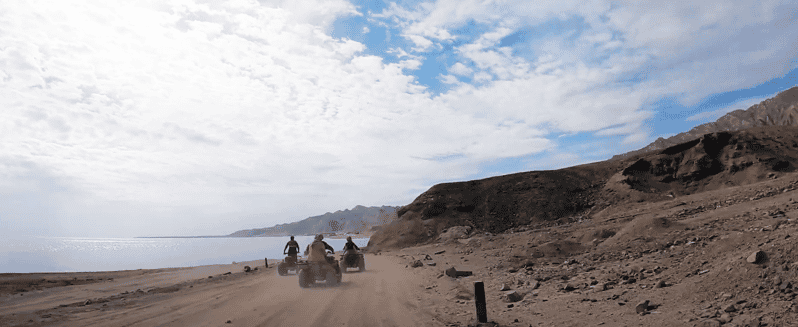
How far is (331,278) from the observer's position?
14.3 m

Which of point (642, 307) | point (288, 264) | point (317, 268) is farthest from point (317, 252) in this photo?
point (642, 307)

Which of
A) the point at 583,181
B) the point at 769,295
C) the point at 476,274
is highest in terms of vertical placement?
the point at 583,181

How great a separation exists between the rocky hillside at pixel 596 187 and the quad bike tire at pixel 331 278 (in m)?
23.4

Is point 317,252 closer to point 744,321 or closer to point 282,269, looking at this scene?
point 282,269

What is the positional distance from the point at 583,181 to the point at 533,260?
29.9m

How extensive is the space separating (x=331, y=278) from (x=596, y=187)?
34.1 metres

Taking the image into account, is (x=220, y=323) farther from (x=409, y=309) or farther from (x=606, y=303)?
(x=606, y=303)

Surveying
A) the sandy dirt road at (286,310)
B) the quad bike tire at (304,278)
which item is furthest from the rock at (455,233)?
the quad bike tire at (304,278)

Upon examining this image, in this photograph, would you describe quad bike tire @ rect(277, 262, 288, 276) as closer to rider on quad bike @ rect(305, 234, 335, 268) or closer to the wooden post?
rider on quad bike @ rect(305, 234, 335, 268)

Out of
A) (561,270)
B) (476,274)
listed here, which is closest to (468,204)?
(476,274)

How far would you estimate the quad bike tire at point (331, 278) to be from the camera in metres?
14.2

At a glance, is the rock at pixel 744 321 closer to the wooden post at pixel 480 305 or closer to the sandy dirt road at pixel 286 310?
the wooden post at pixel 480 305

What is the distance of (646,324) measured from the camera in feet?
21.8

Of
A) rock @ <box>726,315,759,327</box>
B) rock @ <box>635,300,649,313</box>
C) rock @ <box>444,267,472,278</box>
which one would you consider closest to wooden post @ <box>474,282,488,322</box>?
rock @ <box>635,300,649,313</box>
